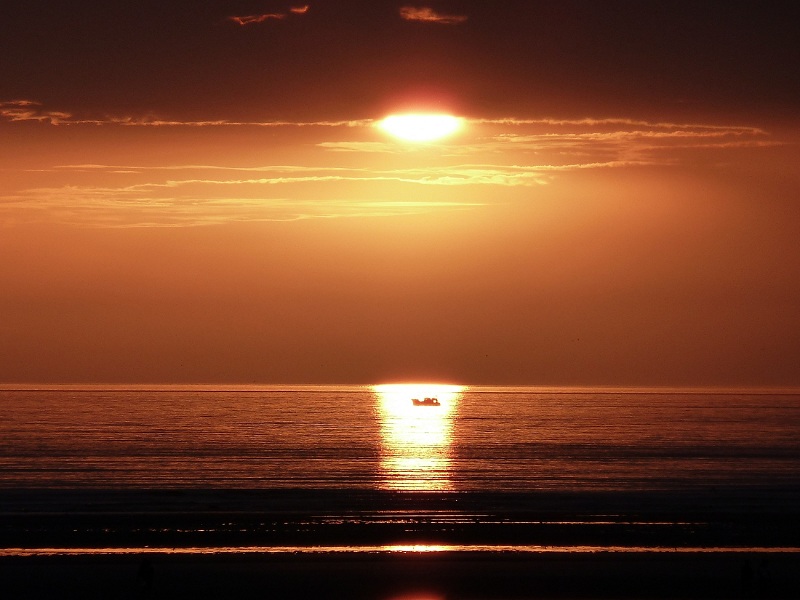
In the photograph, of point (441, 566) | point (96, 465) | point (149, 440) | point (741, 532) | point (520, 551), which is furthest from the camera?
point (149, 440)

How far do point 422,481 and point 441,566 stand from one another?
3499 cm

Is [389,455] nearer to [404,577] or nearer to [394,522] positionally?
[394,522]

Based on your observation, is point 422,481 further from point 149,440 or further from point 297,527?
point 149,440

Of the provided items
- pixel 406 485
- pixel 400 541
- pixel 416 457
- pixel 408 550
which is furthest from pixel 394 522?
pixel 416 457

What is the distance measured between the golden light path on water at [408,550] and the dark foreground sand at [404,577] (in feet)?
3.31

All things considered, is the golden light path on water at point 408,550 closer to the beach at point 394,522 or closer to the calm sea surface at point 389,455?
the beach at point 394,522

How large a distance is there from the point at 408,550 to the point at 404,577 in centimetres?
535

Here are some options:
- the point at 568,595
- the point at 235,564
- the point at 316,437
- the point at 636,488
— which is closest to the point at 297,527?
the point at 235,564

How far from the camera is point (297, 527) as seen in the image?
51375mm

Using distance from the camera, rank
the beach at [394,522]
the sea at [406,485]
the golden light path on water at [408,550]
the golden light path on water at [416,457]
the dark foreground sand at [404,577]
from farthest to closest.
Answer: the golden light path on water at [416,457] < the sea at [406,485] < the golden light path on water at [408,550] < the beach at [394,522] < the dark foreground sand at [404,577]

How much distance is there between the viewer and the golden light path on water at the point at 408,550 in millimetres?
44031

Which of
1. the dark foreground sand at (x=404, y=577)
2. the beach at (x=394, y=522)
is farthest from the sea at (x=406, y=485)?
the dark foreground sand at (x=404, y=577)

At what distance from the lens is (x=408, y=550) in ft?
148

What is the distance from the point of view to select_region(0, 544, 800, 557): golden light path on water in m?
44.0
